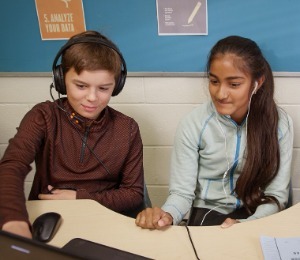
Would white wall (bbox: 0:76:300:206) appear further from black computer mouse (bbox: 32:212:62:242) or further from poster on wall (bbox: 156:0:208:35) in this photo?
black computer mouse (bbox: 32:212:62:242)

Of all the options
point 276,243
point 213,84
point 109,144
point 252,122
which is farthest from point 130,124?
point 276,243

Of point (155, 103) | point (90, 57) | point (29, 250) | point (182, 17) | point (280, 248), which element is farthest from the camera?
point (155, 103)

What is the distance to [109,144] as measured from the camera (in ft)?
4.17

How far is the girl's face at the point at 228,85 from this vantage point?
3.84 feet

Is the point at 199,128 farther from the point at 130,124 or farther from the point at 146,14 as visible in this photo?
the point at 146,14

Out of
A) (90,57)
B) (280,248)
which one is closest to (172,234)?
(280,248)

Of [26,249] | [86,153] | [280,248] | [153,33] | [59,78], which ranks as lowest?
[280,248]

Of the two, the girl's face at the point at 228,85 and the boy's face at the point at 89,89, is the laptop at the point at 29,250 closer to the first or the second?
the boy's face at the point at 89,89

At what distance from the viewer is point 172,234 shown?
0.92m

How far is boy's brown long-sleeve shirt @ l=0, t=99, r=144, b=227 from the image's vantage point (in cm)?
121

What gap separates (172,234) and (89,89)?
526mm

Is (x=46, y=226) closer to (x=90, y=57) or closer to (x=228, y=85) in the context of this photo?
(x=90, y=57)

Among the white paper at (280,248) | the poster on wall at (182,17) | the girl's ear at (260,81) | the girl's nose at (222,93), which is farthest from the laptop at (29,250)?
the poster on wall at (182,17)

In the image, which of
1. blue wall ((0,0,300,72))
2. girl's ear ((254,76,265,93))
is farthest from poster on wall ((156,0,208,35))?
girl's ear ((254,76,265,93))
